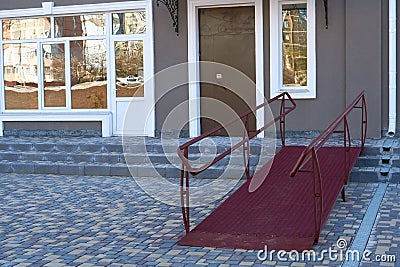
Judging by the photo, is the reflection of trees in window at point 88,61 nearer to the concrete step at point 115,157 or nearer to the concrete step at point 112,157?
the concrete step at point 115,157

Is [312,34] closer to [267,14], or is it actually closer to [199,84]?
[267,14]

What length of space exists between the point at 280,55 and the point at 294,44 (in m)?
0.30

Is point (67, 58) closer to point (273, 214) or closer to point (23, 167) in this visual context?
point (23, 167)

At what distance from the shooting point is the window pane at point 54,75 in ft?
42.6

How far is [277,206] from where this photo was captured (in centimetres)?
731

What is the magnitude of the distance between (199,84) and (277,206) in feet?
16.5

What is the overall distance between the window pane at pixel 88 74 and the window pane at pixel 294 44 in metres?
3.51

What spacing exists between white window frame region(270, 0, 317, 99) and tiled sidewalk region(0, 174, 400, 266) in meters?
2.84

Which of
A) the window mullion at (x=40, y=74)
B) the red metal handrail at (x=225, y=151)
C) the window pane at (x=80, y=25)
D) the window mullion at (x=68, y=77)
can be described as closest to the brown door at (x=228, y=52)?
the red metal handrail at (x=225, y=151)

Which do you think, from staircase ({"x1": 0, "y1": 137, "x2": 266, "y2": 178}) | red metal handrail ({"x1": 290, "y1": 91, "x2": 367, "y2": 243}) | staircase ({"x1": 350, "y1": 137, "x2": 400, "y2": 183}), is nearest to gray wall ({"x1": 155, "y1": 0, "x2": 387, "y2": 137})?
red metal handrail ({"x1": 290, "y1": 91, "x2": 367, "y2": 243})

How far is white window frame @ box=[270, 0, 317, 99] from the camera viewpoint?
1108cm

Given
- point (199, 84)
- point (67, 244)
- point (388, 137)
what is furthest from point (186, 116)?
point (67, 244)

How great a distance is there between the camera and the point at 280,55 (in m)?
11.4

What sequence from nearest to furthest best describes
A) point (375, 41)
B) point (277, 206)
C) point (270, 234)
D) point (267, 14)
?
1. point (270, 234)
2. point (277, 206)
3. point (375, 41)
4. point (267, 14)
